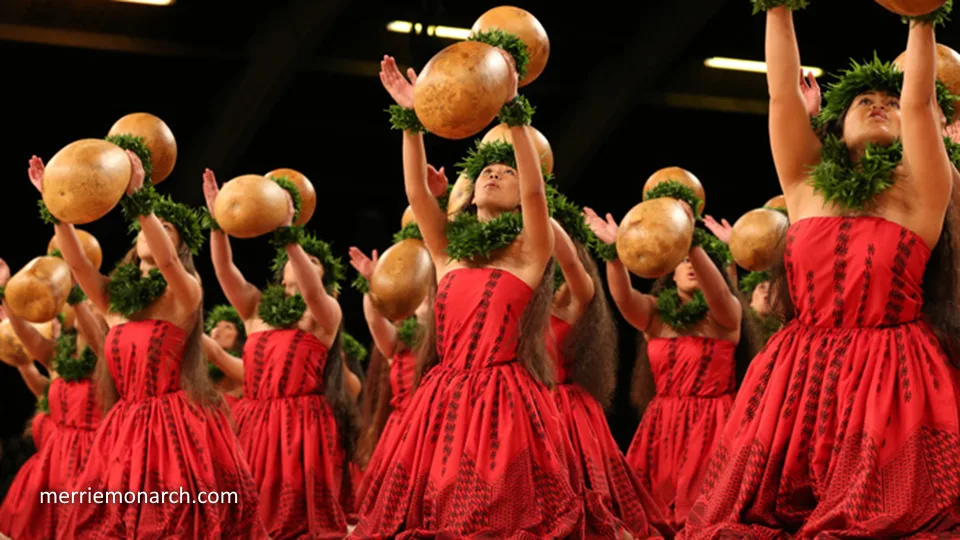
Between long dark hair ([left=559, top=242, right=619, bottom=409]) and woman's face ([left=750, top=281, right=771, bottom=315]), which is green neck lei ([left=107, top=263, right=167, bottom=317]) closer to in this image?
long dark hair ([left=559, top=242, right=619, bottom=409])

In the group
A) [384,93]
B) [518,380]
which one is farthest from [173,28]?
[518,380]

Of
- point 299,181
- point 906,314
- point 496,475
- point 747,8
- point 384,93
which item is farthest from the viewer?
point 384,93

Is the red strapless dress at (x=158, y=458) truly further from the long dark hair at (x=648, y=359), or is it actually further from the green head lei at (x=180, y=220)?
the long dark hair at (x=648, y=359)

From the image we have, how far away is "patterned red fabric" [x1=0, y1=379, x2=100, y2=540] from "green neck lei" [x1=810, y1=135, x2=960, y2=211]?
10.9 feet

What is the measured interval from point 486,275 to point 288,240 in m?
1.30

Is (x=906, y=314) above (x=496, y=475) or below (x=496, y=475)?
above

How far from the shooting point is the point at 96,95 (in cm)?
727

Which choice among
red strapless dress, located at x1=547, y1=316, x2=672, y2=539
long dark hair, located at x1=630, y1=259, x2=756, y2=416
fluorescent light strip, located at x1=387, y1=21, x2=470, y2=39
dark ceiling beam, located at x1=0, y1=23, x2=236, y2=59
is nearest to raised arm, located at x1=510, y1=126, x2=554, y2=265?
red strapless dress, located at x1=547, y1=316, x2=672, y2=539

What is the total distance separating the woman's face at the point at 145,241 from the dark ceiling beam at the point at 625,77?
348 centimetres

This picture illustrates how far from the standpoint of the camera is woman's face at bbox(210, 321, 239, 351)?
5848 millimetres

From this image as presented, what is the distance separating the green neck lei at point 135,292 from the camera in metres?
4.09

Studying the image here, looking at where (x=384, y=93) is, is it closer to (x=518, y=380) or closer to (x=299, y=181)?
(x=299, y=181)

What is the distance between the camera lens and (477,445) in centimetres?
301

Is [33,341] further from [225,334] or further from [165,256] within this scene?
[165,256]
